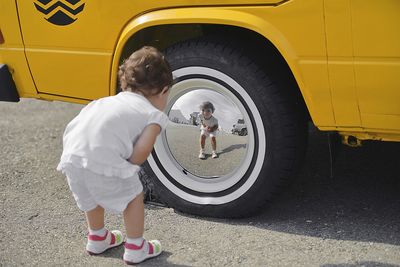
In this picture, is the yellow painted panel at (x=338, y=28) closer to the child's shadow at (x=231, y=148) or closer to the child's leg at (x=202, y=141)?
the child's shadow at (x=231, y=148)

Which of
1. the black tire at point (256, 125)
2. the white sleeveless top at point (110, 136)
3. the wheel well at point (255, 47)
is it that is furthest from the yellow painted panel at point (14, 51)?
the white sleeveless top at point (110, 136)

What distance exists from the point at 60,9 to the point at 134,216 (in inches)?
46.6

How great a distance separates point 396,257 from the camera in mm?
3059

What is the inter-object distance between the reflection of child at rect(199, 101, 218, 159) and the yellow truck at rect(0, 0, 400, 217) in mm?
34

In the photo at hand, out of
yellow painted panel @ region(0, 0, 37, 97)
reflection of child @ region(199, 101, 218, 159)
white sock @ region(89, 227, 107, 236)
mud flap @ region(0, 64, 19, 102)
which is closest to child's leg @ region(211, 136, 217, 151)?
reflection of child @ region(199, 101, 218, 159)

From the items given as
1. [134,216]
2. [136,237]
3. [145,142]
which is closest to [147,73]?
[145,142]

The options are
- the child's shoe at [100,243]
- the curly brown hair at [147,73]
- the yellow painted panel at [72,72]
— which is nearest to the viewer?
the curly brown hair at [147,73]

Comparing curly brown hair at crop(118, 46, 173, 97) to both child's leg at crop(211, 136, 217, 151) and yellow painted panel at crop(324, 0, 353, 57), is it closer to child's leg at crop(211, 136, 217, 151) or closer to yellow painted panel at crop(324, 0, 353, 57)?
child's leg at crop(211, 136, 217, 151)

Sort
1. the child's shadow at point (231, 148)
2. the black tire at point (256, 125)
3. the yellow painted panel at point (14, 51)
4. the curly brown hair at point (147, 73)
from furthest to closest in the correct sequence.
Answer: the yellow painted panel at point (14, 51) → the child's shadow at point (231, 148) → the black tire at point (256, 125) → the curly brown hair at point (147, 73)

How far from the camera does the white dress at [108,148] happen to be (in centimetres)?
290

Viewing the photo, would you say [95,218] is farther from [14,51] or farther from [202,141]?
[14,51]

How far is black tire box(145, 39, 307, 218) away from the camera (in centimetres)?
330

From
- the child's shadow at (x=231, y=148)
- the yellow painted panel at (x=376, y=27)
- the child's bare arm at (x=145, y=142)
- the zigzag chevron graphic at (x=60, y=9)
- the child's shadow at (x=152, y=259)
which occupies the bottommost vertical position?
the child's shadow at (x=152, y=259)

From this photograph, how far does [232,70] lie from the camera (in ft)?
10.9
